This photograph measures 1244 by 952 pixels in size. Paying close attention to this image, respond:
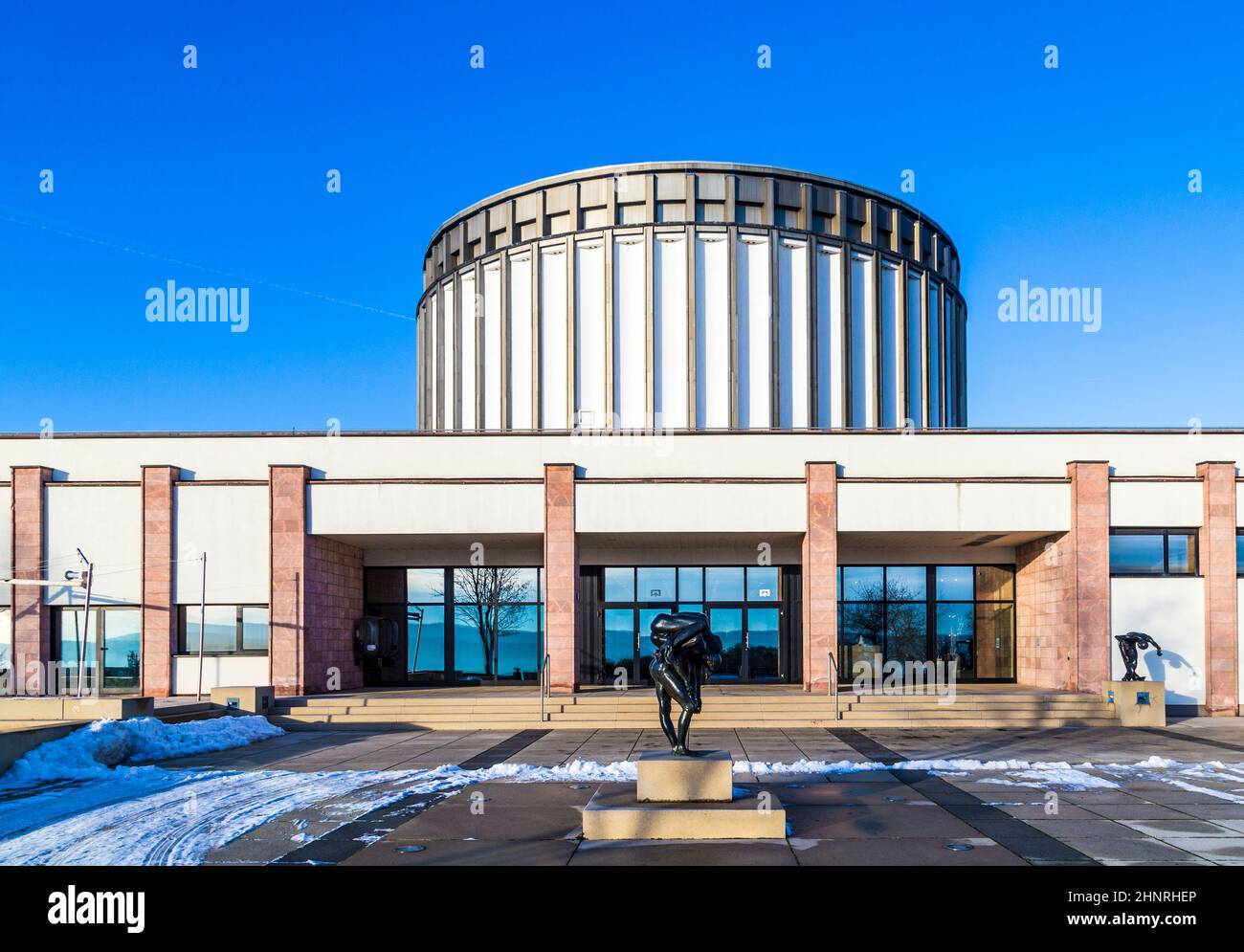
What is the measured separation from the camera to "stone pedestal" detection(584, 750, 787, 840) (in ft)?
32.8

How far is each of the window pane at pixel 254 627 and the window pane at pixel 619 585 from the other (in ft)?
31.3

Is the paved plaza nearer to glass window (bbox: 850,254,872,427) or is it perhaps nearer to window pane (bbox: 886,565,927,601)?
window pane (bbox: 886,565,927,601)

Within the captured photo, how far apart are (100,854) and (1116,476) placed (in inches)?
953

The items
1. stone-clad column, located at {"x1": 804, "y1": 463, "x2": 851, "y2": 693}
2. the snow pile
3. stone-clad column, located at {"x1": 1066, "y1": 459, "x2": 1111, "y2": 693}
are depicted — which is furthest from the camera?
stone-clad column, located at {"x1": 804, "y1": 463, "x2": 851, "y2": 693}

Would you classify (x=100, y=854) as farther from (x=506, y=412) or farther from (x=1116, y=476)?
(x=506, y=412)

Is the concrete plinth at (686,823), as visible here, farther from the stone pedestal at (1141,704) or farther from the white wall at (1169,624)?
the white wall at (1169,624)

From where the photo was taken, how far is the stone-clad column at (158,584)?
25766mm

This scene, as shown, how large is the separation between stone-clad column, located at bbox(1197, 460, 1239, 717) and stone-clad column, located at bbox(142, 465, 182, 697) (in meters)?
26.0

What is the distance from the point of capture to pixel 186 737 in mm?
18344

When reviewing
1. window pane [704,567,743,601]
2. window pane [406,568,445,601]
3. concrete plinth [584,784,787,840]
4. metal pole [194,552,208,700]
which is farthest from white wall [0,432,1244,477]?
concrete plinth [584,784,787,840]
